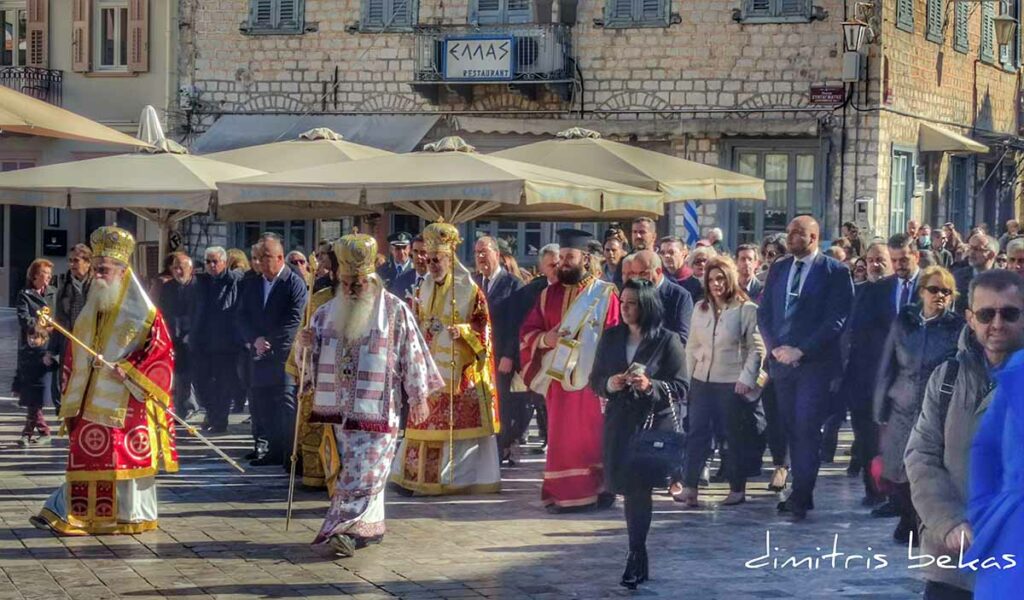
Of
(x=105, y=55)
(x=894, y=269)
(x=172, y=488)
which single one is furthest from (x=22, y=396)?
(x=105, y=55)

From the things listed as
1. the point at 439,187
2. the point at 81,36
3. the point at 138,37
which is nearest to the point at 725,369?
the point at 439,187

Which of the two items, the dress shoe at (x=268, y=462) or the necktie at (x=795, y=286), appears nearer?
the necktie at (x=795, y=286)

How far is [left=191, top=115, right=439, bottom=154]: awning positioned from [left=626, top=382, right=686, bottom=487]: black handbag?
59.0ft

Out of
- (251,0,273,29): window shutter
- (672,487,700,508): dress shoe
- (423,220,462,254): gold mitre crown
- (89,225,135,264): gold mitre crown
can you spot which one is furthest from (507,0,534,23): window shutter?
(89,225,135,264): gold mitre crown

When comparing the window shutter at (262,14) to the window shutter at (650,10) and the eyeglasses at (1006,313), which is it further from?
the eyeglasses at (1006,313)

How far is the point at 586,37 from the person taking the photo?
26.3 meters

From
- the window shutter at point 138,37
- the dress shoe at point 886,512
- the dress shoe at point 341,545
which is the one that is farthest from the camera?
the window shutter at point 138,37

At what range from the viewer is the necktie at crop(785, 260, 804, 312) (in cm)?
1154

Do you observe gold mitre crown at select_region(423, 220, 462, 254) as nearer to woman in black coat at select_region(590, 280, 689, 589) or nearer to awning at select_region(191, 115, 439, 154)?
woman in black coat at select_region(590, 280, 689, 589)

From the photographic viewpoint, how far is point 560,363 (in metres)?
11.7

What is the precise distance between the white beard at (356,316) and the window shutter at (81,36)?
21137mm

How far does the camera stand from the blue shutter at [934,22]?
2748cm

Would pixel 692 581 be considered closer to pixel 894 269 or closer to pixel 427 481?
pixel 427 481

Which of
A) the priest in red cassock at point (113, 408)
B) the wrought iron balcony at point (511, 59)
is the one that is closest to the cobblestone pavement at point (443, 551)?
the priest in red cassock at point (113, 408)
